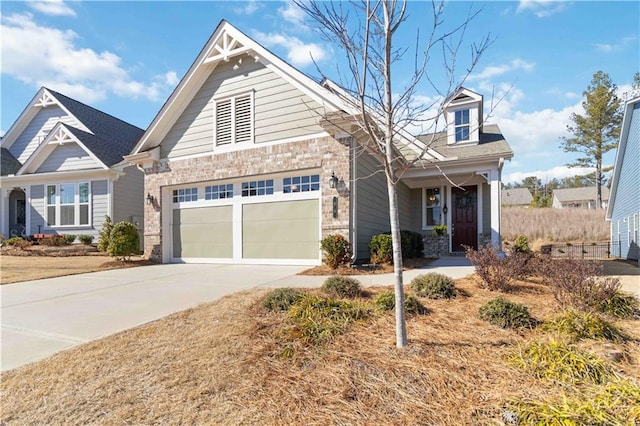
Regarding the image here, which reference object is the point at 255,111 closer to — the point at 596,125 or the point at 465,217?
the point at 465,217

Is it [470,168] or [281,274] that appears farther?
[470,168]

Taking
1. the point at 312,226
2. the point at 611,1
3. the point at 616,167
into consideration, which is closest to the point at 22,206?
the point at 312,226

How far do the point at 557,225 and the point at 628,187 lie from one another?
336 inches

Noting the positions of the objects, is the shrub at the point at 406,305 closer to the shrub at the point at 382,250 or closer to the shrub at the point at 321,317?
the shrub at the point at 321,317

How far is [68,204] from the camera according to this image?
15.8 metres

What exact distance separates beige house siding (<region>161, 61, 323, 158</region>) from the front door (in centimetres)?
711

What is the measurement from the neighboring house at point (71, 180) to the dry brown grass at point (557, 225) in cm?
2198

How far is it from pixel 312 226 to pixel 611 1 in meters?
9.27

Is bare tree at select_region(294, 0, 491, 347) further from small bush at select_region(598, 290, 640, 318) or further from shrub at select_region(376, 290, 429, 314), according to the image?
small bush at select_region(598, 290, 640, 318)

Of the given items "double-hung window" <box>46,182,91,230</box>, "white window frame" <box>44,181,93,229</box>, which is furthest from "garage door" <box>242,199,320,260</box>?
"double-hung window" <box>46,182,91,230</box>

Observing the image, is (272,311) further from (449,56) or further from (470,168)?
(470,168)

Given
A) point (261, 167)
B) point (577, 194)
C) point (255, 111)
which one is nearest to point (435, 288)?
point (261, 167)

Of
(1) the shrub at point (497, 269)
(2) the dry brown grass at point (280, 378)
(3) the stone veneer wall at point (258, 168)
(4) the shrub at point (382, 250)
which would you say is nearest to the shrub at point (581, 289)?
(2) the dry brown grass at point (280, 378)

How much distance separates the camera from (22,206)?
18594 mm
